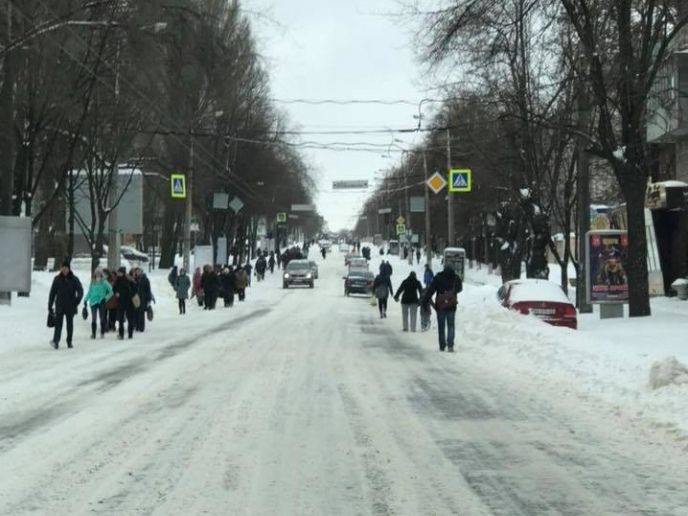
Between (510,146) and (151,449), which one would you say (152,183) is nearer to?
(510,146)

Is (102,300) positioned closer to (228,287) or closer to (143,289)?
(143,289)

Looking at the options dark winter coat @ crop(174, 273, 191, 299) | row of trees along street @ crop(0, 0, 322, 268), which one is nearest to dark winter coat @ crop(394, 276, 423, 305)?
row of trees along street @ crop(0, 0, 322, 268)

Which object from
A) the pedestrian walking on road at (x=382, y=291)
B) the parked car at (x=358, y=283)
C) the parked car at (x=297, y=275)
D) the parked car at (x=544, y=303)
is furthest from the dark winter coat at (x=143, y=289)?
the parked car at (x=297, y=275)

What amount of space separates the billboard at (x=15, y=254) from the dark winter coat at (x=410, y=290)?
31.5 feet

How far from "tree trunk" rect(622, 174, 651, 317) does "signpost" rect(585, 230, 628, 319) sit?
1685 mm

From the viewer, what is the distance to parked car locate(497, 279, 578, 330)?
2033 centimetres

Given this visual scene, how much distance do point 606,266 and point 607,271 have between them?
0.15 metres

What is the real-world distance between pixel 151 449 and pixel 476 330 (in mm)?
12596

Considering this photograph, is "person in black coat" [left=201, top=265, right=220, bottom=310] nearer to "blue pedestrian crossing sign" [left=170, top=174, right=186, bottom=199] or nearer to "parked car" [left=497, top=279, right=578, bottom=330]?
"blue pedestrian crossing sign" [left=170, top=174, right=186, bottom=199]

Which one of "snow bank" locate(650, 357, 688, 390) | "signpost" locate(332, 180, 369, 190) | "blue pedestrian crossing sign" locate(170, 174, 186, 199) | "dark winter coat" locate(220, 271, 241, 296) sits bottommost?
"snow bank" locate(650, 357, 688, 390)

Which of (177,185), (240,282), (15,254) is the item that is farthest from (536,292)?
(240,282)

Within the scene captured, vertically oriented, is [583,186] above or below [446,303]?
above

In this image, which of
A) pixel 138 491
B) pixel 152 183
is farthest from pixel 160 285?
pixel 138 491

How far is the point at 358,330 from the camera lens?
22297 mm
